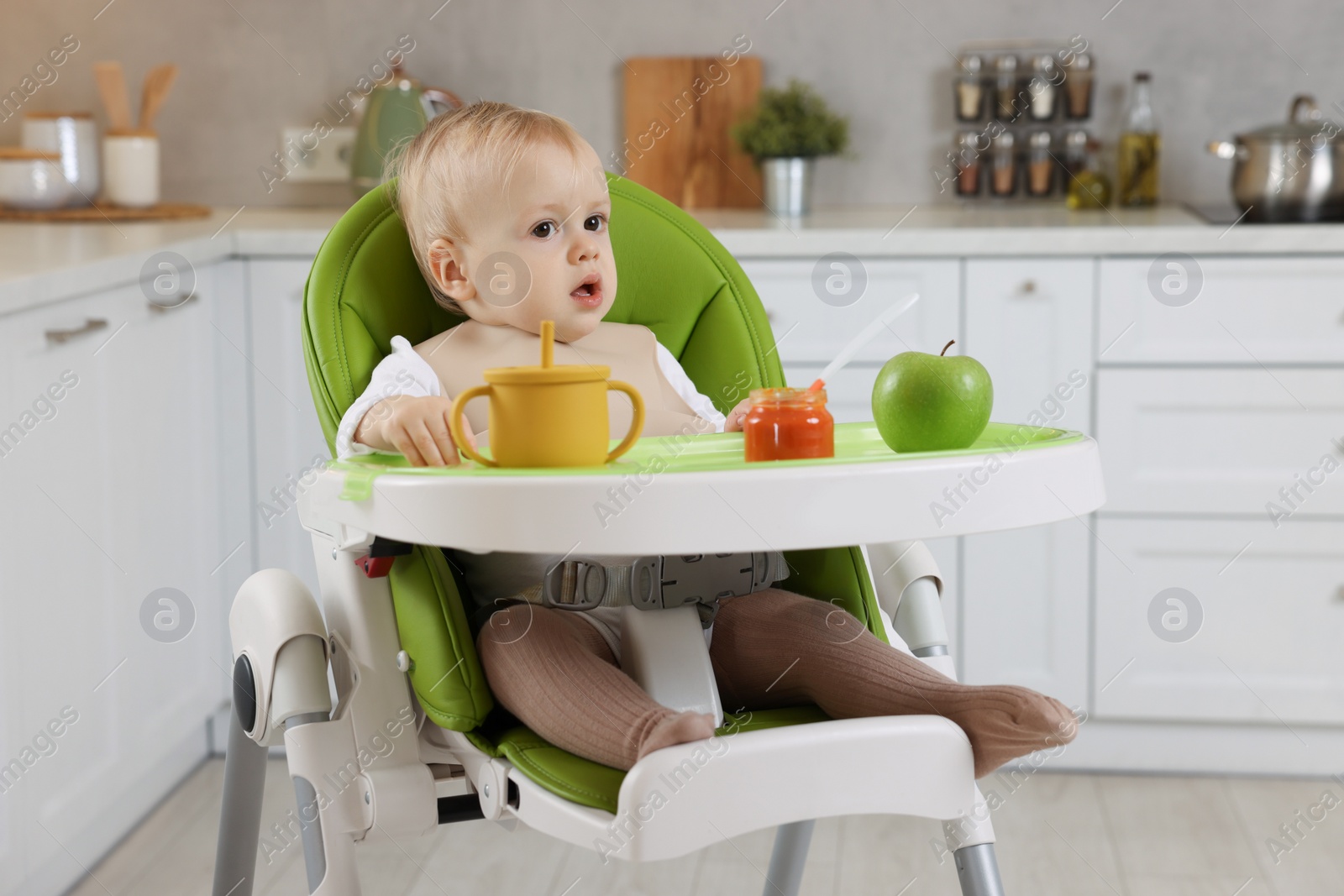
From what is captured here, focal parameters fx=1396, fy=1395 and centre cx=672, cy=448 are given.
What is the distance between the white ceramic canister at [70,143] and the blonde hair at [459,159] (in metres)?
1.33

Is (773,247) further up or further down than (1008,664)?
further up

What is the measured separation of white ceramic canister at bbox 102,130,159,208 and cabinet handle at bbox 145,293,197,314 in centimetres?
51

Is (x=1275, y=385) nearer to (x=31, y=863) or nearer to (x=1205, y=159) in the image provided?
(x=1205, y=159)

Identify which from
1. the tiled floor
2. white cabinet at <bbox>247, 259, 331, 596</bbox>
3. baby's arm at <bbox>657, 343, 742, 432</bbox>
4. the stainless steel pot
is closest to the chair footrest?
baby's arm at <bbox>657, 343, 742, 432</bbox>

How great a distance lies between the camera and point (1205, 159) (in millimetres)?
2430

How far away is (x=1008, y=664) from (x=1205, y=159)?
0.99m

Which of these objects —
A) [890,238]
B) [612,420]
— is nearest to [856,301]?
[890,238]

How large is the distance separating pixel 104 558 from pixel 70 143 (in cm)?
95

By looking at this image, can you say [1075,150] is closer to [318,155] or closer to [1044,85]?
[1044,85]

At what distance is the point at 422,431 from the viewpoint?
39.6 inches

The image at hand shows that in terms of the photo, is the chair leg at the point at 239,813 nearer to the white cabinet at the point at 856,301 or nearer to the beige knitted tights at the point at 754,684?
the beige knitted tights at the point at 754,684

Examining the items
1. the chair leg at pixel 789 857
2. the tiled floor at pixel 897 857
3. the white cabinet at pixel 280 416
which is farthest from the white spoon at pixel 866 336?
the white cabinet at pixel 280 416

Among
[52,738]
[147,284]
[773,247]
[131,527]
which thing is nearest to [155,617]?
[131,527]

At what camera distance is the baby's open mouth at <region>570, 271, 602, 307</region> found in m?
1.21
